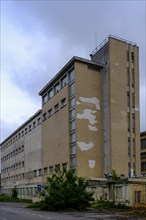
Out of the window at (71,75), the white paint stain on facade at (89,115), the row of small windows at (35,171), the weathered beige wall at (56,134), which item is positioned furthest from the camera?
the row of small windows at (35,171)

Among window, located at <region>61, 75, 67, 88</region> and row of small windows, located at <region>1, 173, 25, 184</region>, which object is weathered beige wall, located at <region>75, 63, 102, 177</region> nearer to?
window, located at <region>61, 75, 67, 88</region>

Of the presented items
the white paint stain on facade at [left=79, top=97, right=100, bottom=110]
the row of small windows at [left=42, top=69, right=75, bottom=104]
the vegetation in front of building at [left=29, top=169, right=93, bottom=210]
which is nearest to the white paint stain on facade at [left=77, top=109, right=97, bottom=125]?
the white paint stain on facade at [left=79, top=97, right=100, bottom=110]

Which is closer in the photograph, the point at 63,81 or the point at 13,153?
the point at 63,81

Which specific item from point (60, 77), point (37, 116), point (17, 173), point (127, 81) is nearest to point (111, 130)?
point (127, 81)

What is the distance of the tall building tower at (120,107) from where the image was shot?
56.2 meters

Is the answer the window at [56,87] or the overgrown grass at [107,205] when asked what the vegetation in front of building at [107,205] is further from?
the window at [56,87]

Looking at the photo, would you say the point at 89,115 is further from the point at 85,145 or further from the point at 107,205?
the point at 107,205

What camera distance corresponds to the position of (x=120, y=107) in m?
57.8

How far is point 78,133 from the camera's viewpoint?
55.9 metres

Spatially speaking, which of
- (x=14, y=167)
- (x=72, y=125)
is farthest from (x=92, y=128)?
(x=14, y=167)

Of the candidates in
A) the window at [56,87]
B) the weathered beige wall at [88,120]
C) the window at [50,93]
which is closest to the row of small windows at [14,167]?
the window at [50,93]

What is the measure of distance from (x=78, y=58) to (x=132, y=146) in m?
15.2

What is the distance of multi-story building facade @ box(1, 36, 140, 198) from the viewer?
2211 inches

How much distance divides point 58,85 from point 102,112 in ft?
36.2
